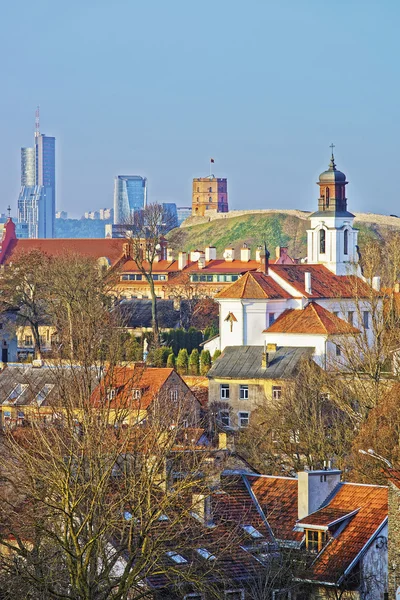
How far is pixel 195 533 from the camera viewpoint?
27.5 metres

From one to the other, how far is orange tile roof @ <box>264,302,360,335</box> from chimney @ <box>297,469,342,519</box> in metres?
35.1

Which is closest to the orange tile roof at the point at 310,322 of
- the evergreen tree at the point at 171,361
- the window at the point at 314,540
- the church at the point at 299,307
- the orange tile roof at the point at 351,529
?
the church at the point at 299,307

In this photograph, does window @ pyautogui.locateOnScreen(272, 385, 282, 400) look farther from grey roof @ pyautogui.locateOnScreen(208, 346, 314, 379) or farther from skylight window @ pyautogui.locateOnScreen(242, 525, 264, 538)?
skylight window @ pyautogui.locateOnScreen(242, 525, 264, 538)

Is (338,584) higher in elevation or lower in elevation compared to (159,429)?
lower

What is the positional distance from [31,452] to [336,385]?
26329 millimetres

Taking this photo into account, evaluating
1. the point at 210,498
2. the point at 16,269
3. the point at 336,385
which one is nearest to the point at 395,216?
the point at 16,269

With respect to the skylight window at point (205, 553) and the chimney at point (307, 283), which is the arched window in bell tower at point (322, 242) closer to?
the chimney at point (307, 283)

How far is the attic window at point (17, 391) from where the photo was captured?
59.9m

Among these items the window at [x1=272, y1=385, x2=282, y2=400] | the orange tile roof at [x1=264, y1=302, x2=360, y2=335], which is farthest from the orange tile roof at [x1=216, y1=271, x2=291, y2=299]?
the window at [x1=272, y1=385, x2=282, y2=400]

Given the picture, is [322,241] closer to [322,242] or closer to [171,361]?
[322,242]

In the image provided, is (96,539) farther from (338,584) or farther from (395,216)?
(395,216)

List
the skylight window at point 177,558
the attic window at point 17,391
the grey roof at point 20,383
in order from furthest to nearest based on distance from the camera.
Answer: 1. the attic window at point 17,391
2. the grey roof at point 20,383
3. the skylight window at point 177,558

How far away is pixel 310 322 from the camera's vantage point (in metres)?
69.9

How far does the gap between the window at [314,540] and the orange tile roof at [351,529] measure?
0.17 metres
